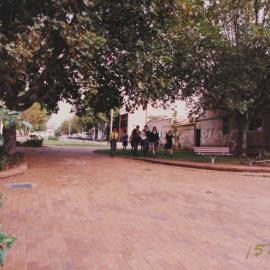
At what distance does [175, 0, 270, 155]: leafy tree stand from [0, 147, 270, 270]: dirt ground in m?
7.65

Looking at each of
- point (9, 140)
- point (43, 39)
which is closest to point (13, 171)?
point (9, 140)

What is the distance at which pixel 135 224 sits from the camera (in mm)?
5887

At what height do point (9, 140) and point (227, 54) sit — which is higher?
point (227, 54)

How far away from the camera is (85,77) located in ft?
43.1

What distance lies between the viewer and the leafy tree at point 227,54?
16.4 meters


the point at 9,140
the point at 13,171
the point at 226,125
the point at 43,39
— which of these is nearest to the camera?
the point at 13,171

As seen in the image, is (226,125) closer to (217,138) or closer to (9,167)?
(217,138)

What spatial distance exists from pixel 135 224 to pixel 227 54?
13084mm

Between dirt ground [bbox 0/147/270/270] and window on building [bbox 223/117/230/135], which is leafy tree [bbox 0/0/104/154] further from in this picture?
window on building [bbox 223/117/230/135]

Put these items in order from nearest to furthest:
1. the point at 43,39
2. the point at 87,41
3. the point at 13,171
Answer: the point at 13,171
the point at 87,41
the point at 43,39

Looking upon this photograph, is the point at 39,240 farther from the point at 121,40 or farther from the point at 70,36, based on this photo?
the point at 121,40

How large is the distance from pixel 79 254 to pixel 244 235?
2690 mm

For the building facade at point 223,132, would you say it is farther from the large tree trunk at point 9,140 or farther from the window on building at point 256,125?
the large tree trunk at point 9,140

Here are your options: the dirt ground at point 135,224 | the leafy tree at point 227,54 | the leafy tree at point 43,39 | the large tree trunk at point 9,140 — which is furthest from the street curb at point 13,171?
the leafy tree at point 227,54
